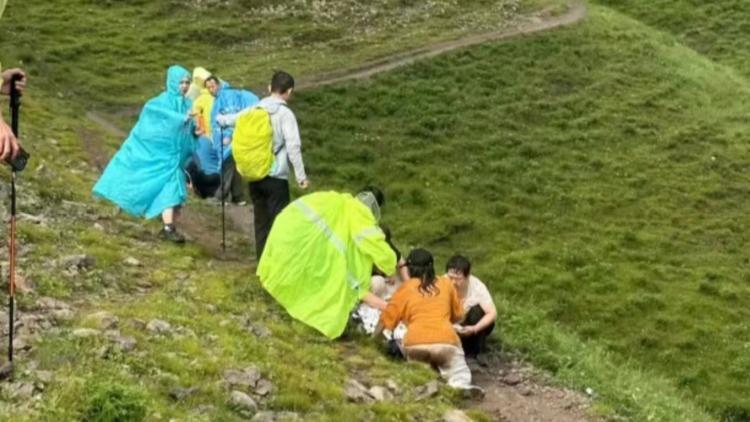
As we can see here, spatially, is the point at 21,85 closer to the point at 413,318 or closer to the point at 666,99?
the point at 413,318

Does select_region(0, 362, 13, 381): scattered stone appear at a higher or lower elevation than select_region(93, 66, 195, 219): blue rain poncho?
higher

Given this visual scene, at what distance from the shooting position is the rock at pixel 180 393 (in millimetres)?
9273

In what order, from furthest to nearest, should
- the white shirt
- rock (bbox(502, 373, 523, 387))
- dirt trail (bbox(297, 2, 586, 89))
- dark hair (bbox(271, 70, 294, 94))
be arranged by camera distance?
dirt trail (bbox(297, 2, 586, 89))
dark hair (bbox(271, 70, 294, 94))
the white shirt
rock (bbox(502, 373, 523, 387))

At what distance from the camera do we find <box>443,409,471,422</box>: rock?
Answer: 10.9 meters

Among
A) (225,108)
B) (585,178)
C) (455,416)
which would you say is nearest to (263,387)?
(455,416)

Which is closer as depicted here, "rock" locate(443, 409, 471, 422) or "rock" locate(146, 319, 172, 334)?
"rock" locate(443, 409, 471, 422)

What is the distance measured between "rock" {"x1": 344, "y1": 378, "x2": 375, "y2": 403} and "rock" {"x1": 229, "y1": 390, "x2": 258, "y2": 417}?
137cm

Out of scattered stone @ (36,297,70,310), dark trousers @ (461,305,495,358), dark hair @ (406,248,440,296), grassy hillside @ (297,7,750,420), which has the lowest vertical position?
grassy hillside @ (297,7,750,420)

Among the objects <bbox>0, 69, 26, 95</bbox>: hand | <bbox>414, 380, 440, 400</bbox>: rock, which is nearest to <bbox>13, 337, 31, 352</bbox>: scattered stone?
<bbox>0, 69, 26, 95</bbox>: hand

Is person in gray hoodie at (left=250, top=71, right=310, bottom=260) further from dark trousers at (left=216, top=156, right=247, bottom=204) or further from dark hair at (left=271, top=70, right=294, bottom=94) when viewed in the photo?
dark trousers at (left=216, top=156, right=247, bottom=204)

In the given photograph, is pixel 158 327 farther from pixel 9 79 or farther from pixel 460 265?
pixel 460 265

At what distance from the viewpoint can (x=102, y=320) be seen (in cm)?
Result: 1060

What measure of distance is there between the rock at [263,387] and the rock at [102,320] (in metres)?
1.61

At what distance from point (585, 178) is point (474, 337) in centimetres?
2080
